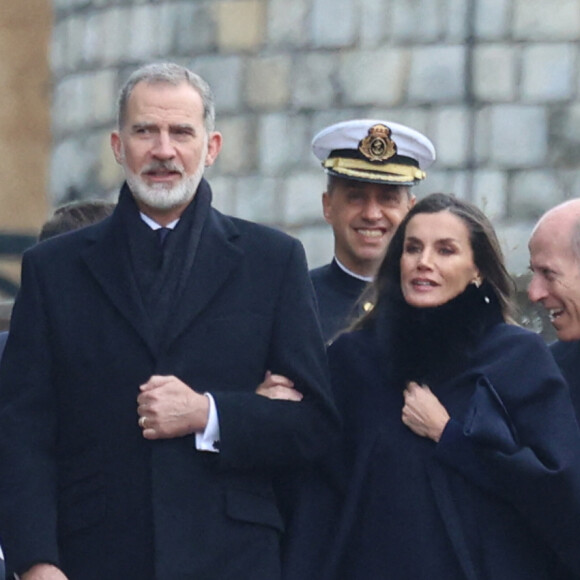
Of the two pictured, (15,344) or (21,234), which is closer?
(15,344)

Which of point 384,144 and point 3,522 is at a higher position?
point 384,144

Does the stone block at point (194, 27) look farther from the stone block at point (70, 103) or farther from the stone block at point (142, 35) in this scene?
the stone block at point (70, 103)

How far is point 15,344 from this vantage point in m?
5.86

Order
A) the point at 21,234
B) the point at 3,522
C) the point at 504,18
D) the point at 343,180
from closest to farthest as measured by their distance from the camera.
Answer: the point at 3,522 < the point at 343,180 < the point at 504,18 < the point at 21,234

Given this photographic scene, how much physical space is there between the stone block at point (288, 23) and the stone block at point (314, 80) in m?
0.13

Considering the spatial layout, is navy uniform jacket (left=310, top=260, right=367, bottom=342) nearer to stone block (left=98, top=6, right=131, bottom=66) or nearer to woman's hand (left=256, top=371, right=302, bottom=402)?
woman's hand (left=256, top=371, right=302, bottom=402)

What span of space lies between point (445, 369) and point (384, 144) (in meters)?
1.49

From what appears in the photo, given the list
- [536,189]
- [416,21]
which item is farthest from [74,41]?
[536,189]

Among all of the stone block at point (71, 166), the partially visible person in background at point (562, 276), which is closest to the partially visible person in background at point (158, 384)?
the partially visible person in background at point (562, 276)

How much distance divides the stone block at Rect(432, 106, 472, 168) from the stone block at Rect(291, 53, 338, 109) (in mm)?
696

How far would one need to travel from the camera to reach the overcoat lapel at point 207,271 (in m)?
5.84

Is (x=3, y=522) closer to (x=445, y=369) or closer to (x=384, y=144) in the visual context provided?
(x=445, y=369)

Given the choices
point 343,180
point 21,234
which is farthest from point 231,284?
point 21,234

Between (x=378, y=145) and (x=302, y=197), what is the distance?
7.18 metres
